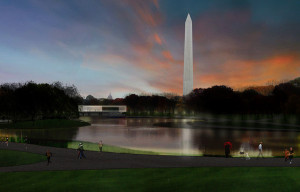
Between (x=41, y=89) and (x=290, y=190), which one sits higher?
(x=41, y=89)

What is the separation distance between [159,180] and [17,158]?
19353mm

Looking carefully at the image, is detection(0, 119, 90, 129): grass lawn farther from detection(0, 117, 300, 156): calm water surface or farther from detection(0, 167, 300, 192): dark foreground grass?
detection(0, 167, 300, 192): dark foreground grass

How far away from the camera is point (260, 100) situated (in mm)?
173250

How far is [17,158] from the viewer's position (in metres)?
38.5

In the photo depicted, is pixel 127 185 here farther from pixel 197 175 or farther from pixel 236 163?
pixel 236 163

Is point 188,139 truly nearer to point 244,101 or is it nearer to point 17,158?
point 17,158

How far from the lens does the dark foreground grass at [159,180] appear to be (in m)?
26.1

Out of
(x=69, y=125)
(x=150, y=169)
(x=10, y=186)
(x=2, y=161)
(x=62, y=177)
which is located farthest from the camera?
(x=69, y=125)

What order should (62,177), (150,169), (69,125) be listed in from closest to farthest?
(62,177) → (150,169) → (69,125)

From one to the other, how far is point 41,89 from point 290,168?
93.5m

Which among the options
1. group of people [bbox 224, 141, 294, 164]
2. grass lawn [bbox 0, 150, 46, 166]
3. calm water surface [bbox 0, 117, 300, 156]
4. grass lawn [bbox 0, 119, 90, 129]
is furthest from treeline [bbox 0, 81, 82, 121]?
group of people [bbox 224, 141, 294, 164]

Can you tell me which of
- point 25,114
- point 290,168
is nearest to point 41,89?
point 25,114

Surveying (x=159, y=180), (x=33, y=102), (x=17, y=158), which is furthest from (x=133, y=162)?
(x=33, y=102)

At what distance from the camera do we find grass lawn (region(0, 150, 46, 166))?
1413 inches
